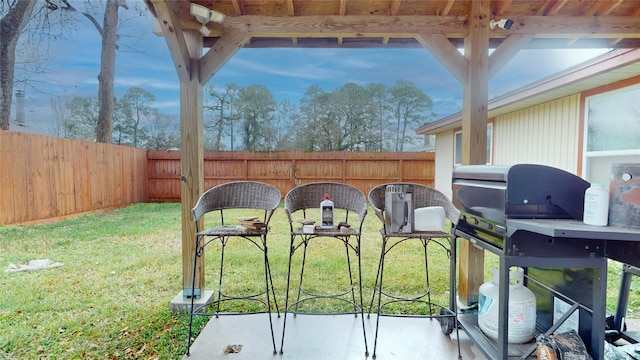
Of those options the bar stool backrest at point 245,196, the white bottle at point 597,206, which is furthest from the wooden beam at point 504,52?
the bar stool backrest at point 245,196

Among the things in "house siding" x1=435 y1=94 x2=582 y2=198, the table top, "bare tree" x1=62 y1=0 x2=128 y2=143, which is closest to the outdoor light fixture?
the table top

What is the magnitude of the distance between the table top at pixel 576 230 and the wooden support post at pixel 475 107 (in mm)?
1067

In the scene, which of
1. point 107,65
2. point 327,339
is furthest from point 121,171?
point 327,339

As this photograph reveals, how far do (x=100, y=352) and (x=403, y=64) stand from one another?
14707 mm

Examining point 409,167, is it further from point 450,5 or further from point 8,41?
point 8,41

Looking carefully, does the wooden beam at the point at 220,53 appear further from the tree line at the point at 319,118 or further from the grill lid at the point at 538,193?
the tree line at the point at 319,118

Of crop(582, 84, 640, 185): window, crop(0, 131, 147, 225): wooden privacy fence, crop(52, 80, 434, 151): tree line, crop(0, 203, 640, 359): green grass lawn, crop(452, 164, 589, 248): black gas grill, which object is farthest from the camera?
crop(52, 80, 434, 151): tree line

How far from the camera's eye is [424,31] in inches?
96.7

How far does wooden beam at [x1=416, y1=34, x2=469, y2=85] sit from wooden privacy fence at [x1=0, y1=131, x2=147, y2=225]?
5.97 m

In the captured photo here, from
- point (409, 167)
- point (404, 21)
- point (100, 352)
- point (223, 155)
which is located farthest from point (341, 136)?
point (100, 352)

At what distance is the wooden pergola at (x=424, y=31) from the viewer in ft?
7.89

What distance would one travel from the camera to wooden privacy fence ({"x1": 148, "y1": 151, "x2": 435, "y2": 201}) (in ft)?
28.3

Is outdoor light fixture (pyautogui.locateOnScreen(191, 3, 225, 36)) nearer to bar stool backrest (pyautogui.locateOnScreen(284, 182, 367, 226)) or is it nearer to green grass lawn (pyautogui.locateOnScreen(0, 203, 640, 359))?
bar stool backrest (pyautogui.locateOnScreen(284, 182, 367, 226))

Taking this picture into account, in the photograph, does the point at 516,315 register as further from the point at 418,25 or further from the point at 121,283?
the point at 121,283
